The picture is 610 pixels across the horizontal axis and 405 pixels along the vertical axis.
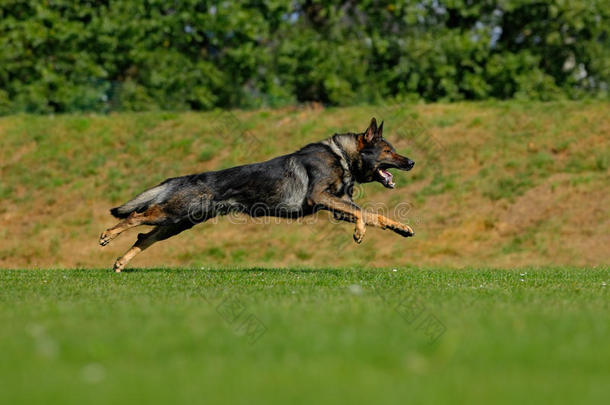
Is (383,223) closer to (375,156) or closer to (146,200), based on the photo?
(375,156)

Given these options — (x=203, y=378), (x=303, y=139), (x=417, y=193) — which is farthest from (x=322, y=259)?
(x=203, y=378)

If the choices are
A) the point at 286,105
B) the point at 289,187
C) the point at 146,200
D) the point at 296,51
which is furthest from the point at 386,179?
the point at 296,51

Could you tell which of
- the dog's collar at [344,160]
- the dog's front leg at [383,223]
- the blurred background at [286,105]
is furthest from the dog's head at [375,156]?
the blurred background at [286,105]

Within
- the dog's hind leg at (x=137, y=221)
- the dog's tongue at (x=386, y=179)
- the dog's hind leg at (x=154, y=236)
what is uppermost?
the dog's tongue at (x=386, y=179)

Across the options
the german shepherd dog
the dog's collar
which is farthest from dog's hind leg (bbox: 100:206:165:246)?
the dog's collar

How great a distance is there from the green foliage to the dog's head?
16.9 metres

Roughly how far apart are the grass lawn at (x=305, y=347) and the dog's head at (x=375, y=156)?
10.2 feet

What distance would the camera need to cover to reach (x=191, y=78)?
29.6m

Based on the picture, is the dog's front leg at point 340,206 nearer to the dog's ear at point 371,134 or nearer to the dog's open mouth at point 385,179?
the dog's open mouth at point 385,179

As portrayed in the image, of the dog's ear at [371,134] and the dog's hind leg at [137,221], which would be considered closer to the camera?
the dog's ear at [371,134]

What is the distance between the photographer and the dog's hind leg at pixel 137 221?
12352 millimetres

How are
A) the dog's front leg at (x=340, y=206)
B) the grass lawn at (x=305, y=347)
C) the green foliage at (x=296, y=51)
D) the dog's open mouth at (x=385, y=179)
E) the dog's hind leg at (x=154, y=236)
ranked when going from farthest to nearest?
1. the green foliage at (x=296, y=51)
2. the dog's hind leg at (x=154, y=236)
3. the dog's open mouth at (x=385, y=179)
4. the dog's front leg at (x=340, y=206)
5. the grass lawn at (x=305, y=347)

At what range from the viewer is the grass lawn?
4586mm

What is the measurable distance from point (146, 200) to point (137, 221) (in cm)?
36
